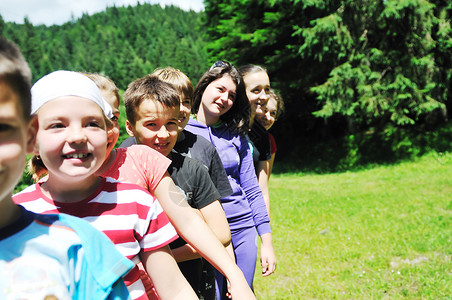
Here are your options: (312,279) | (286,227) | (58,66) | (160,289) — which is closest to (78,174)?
(160,289)

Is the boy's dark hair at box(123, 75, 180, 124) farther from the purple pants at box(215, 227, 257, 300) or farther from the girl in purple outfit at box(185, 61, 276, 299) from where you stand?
the purple pants at box(215, 227, 257, 300)

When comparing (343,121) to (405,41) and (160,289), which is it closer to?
(405,41)

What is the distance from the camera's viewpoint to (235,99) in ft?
8.95

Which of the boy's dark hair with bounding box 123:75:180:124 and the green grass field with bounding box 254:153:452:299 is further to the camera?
the green grass field with bounding box 254:153:452:299

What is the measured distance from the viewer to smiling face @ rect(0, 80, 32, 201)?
75 centimetres

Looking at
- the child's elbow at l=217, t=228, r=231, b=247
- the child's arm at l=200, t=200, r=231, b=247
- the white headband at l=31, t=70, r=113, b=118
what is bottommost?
the child's elbow at l=217, t=228, r=231, b=247

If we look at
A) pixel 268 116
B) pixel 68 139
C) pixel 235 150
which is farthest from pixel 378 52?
pixel 68 139

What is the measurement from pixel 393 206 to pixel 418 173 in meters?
4.46

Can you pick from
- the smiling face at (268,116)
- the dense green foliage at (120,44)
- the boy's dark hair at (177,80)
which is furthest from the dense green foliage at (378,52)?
the dense green foliage at (120,44)

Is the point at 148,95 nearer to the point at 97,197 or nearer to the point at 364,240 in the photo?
the point at 97,197

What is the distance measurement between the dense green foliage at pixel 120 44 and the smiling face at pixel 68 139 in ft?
153

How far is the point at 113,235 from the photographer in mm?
1103

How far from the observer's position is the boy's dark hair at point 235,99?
266 cm

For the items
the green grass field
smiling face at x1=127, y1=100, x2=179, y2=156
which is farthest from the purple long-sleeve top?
the green grass field
